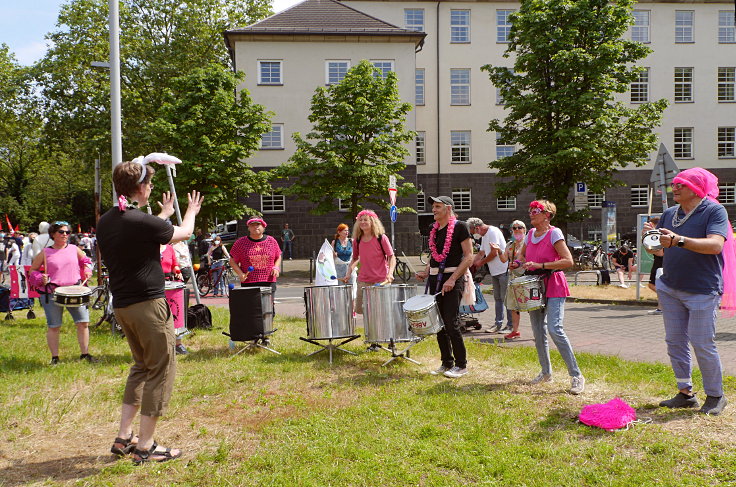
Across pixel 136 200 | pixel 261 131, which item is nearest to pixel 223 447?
pixel 136 200

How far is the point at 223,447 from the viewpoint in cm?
441

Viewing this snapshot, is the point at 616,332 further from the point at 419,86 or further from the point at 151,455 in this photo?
the point at 419,86

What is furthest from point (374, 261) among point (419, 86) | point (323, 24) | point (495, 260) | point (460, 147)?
point (419, 86)

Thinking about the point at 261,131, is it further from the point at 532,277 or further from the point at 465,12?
the point at 532,277

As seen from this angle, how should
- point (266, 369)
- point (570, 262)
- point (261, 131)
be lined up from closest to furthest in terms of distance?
point (570, 262) → point (266, 369) → point (261, 131)

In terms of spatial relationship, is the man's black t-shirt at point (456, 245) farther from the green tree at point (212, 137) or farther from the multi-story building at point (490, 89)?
the multi-story building at point (490, 89)

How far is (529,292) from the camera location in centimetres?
566

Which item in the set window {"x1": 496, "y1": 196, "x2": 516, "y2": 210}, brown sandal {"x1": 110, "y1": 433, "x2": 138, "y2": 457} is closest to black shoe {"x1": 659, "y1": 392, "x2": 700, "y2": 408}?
brown sandal {"x1": 110, "y1": 433, "x2": 138, "y2": 457}

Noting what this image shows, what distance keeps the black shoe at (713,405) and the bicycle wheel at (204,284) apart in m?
14.4

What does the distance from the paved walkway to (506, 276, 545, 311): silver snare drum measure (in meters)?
2.45

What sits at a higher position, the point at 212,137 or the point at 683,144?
the point at 683,144

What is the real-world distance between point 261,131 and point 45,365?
20.1m

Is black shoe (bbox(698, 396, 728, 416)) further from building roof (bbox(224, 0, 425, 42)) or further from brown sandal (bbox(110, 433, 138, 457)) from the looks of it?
building roof (bbox(224, 0, 425, 42))

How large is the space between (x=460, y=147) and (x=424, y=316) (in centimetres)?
3254
